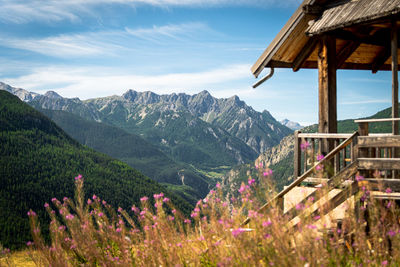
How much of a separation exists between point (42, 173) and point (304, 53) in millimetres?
147552

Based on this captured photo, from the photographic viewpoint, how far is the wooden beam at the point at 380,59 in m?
12.2

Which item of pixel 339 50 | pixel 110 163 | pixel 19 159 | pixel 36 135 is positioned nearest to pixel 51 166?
pixel 19 159

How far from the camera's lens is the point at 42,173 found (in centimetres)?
14200

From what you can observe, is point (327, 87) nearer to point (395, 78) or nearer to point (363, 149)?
point (395, 78)

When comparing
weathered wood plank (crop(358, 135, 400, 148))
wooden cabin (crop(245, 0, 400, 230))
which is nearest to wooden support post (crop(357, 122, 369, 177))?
wooden cabin (crop(245, 0, 400, 230))

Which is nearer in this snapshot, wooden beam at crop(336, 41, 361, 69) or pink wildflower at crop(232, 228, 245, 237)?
pink wildflower at crop(232, 228, 245, 237)

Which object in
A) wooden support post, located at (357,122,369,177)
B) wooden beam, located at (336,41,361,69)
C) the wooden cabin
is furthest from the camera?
wooden beam, located at (336,41,361,69)

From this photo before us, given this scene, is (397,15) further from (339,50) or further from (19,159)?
(19,159)

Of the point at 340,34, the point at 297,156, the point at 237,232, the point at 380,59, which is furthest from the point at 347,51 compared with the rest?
the point at 237,232

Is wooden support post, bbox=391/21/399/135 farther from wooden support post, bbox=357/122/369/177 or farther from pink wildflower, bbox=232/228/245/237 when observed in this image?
pink wildflower, bbox=232/228/245/237

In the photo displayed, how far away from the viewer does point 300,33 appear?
10.0m

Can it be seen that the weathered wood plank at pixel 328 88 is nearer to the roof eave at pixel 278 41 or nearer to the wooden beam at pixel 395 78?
the roof eave at pixel 278 41

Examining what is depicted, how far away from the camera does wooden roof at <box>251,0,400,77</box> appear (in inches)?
320

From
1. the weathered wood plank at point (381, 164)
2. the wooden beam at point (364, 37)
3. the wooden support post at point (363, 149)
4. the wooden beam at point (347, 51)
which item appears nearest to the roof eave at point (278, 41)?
the wooden beam at point (364, 37)
